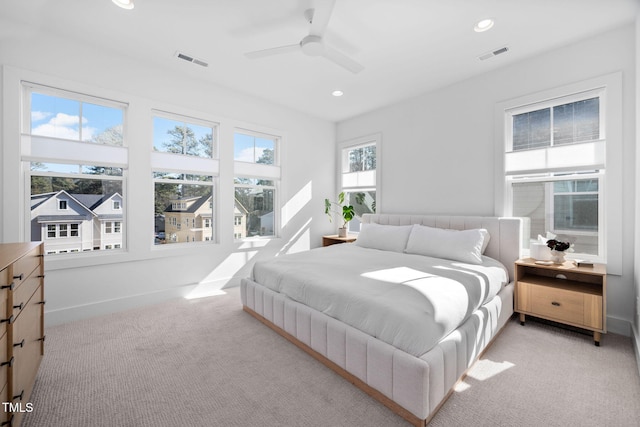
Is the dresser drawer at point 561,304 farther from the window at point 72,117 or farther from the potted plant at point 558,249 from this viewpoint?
the window at point 72,117

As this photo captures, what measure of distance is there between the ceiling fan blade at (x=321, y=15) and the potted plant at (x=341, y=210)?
129 inches

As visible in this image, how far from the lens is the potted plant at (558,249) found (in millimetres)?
2752

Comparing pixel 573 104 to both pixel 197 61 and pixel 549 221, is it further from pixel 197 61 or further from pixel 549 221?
pixel 197 61

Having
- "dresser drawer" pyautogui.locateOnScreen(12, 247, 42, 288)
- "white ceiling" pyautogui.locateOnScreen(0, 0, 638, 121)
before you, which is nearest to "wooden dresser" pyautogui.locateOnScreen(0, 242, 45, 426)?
"dresser drawer" pyautogui.locateOnScreen(12, 247, 42, 288)

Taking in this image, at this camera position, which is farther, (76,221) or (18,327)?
(76,221)

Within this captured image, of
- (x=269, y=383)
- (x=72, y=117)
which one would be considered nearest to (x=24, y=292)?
(x=269, y=383)

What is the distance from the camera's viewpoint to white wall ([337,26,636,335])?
2621 mm

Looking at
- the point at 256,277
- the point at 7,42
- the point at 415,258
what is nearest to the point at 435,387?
the point at 415,258

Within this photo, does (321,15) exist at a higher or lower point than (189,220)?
higher

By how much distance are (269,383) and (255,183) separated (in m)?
3.22

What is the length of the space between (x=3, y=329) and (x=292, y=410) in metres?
1.52

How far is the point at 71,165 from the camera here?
3004 millimetres

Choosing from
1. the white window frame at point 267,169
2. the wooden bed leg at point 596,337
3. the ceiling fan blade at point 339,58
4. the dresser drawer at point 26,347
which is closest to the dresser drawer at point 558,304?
the wooden bed leg at point 596,337

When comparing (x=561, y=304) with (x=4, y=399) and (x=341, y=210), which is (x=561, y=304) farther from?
(x=4, y=399)
